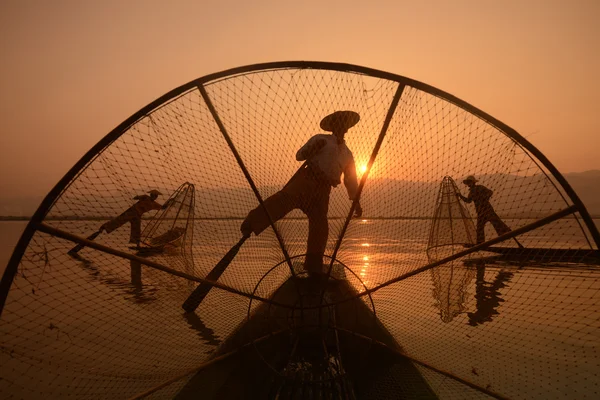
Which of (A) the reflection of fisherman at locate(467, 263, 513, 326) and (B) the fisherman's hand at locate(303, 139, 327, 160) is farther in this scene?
(A) the reflection of fisherman at locate(467, 263, 513, 326)

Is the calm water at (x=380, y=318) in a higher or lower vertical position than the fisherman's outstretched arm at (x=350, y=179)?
lower

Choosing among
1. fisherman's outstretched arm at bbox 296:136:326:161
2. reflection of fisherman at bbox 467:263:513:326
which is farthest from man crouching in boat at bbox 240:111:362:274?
reflection of fisherman at bbox 467:263:513:326

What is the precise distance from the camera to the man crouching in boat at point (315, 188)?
10.9ft

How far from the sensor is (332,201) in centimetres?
372

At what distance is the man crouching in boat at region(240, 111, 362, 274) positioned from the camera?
10.9 ft

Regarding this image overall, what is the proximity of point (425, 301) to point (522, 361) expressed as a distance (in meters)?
1.77

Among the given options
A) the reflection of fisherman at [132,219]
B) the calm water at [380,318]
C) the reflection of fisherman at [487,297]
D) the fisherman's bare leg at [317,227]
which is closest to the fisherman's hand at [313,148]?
the fisherman's bare leg at [317,227]

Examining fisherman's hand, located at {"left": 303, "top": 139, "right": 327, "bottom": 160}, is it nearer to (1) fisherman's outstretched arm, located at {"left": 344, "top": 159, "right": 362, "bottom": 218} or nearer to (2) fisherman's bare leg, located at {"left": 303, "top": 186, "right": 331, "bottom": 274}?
(2) fisherman's bare leg, located at {"left": 303, "top": 186, "right": 331, "bottom": 274}

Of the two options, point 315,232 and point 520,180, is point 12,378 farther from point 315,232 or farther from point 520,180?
point 520,180

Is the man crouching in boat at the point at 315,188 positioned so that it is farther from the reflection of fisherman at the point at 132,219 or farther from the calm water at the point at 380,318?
the reflection of fisherman at the point at 132,219

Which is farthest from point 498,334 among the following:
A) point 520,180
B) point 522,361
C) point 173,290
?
point 173,290

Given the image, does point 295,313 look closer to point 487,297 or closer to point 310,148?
point 310,148

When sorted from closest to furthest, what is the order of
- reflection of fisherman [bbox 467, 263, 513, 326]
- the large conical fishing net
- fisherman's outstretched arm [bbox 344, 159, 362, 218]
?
the large conical fishing net
fisherman's outstretched arm [bbox 344, 159, 362, 218]
reflection of fisherman [bbox 467, 263, 513, 326]

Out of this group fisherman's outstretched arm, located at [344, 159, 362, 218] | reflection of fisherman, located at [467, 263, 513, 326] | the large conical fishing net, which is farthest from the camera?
reflection of fisherman, located at [467, 263, 513, 326]
